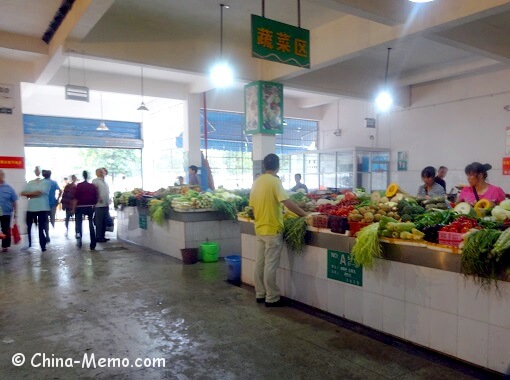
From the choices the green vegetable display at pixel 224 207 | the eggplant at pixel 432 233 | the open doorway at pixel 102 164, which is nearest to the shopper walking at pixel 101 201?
the green vegetable display at pixel 224 207

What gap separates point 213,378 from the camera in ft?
10.1

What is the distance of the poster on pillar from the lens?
9406 millimetres

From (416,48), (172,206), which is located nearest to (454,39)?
(416,48)

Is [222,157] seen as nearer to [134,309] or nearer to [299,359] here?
[134,309]

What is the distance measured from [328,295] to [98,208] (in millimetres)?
6249

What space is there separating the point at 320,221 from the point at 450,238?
146 cm

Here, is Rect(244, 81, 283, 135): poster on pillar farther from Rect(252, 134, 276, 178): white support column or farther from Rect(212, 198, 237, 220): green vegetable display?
Rect(212, 198, 237, 220): green vegetable display

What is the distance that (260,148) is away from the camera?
9539 mm

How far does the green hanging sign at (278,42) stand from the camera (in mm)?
5246

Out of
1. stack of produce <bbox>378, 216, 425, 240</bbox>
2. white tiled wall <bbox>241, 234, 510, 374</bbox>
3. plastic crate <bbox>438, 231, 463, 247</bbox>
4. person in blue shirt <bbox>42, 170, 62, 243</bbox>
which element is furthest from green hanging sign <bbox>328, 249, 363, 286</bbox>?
person in blue shirt <bbox>42, 170, 62, 243</bbox>

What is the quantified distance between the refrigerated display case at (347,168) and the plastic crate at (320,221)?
7884 mm

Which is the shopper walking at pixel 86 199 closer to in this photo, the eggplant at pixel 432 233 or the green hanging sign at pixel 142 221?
the green hanging sign at pixel 142 221

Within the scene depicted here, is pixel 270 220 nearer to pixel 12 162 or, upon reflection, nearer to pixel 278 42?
pixel 278 42

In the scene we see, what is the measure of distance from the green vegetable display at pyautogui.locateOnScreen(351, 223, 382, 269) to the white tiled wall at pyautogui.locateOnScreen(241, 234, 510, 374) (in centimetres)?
18
